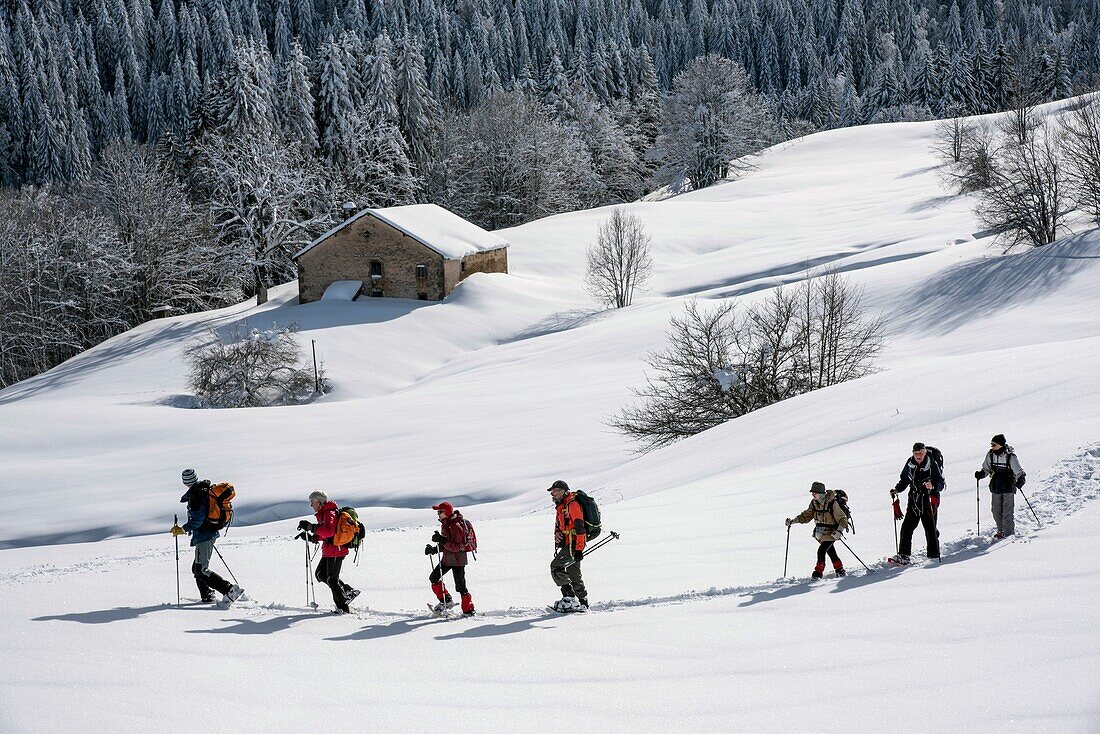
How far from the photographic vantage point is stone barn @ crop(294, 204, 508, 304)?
5162 centimetres

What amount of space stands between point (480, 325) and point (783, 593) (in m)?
38.5

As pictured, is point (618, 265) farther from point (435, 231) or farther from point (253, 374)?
point (253, 374)

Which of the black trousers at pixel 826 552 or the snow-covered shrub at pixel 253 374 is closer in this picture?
the black trousers at pixel 826 552

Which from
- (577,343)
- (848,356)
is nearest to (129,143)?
(577,343)

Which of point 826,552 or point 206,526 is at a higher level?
point 206,526

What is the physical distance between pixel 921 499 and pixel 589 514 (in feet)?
11.4

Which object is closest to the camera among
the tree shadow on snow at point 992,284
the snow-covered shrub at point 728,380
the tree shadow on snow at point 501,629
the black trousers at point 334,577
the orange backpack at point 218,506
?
the tree shadow on snow at point 501,629

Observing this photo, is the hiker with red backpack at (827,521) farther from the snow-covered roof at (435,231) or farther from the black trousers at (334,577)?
the snow-covered roof at (435,231)

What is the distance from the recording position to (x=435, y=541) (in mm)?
11211

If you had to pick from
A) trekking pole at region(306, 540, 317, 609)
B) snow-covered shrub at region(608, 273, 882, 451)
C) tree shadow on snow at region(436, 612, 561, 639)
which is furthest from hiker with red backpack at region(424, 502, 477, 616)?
snow-covered shrub at region(608, 273, 882, 451)

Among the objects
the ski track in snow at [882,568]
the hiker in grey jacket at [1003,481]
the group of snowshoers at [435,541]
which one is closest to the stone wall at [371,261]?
the group of snowshoers at [435,541]

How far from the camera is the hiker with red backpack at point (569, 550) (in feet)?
35.0

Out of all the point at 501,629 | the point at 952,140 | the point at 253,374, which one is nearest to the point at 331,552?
the point at 501,629

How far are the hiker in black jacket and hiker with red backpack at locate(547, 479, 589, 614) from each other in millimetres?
3322
